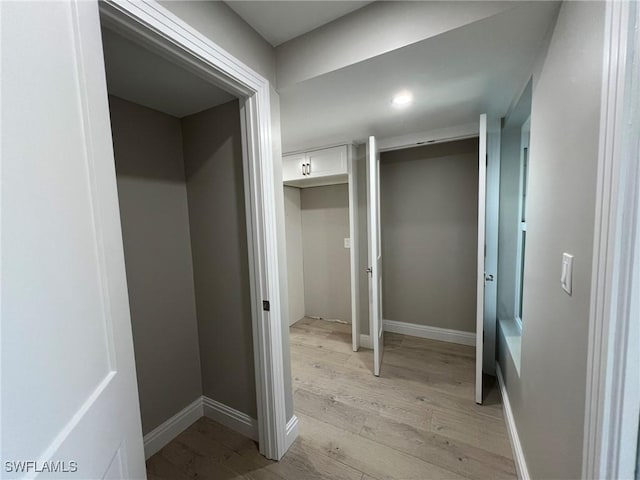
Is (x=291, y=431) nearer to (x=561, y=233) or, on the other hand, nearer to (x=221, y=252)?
(x=221, y=252)

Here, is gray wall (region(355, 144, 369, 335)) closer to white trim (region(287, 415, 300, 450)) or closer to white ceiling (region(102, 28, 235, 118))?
white trim (region(287, 415, 300, 450))

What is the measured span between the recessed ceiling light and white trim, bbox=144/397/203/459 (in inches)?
97.4

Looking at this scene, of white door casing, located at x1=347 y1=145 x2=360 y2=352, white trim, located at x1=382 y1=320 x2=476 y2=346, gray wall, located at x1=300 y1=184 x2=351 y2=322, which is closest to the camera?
white door casing, located at x1=347 y1=145 x2=360 y2=352

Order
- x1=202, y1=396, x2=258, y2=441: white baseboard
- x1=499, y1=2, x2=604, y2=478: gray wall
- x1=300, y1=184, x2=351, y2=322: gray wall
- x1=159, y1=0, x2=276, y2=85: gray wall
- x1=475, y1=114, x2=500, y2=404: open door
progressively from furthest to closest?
1. x1=300, y1=184, x2=351, y2=322: gray wall
2. x1=475, y1=114, x2=500, y2=404: open door
3. x1=202, y1=396, x2=258, y2=441: white baseboard
4. x1=159, y1=0, x2=276, y2=85: gray wall
5. x1=499, y1=2, x2=604, y2=478: gray wall

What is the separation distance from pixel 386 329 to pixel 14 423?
307 cm

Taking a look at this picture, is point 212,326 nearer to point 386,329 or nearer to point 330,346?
point 330,346

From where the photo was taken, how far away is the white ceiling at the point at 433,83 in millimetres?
1029

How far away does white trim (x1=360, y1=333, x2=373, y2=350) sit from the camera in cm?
274

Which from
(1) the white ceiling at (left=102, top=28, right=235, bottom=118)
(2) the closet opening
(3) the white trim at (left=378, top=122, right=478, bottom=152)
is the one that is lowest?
(2) the closet opening

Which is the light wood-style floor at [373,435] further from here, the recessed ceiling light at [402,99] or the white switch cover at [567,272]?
the recessed ceiling light at [402,99]

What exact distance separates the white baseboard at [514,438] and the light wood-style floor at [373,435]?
5cm

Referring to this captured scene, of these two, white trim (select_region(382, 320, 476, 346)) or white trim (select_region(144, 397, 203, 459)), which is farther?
white trim (select_region(382, 320, 476, 346))

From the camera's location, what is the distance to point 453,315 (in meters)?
2.75

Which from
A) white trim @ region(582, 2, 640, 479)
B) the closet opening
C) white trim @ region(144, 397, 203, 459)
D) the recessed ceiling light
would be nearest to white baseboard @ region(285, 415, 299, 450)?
white trim @ region(144, 397, 203, 459)
